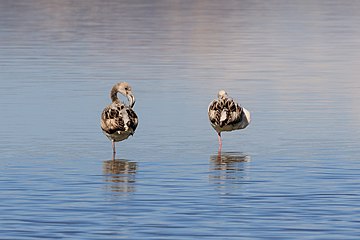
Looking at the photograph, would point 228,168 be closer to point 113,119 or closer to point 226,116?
point 113,119

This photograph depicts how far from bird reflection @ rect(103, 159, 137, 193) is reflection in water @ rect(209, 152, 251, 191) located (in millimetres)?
1061

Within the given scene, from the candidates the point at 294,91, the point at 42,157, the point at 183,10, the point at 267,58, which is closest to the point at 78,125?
the point at 42,157

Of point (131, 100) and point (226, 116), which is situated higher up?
point (131, 100)

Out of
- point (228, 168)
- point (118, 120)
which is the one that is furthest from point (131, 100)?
point (228, 168)

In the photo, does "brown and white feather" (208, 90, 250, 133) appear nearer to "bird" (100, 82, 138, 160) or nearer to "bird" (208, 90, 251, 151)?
"bird" (208, 90, 251, 151)

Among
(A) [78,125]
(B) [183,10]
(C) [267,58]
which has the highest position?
(B) [183,10]

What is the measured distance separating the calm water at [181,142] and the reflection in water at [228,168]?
20 mm

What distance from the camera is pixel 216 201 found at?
16812 mm

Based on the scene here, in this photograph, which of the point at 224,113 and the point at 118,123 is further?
the point at 224,113

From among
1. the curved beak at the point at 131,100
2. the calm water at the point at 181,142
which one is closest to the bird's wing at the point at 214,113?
the calm water at the point at 181,142

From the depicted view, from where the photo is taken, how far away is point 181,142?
2178 cm

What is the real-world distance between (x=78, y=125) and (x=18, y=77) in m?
7.89

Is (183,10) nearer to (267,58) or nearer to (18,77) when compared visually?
(267,58)

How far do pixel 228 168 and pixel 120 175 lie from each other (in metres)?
1.52
